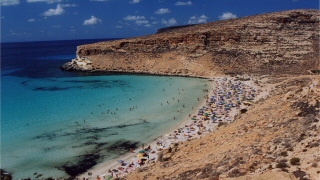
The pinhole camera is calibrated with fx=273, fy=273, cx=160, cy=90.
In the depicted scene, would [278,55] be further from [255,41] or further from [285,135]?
[285,135]

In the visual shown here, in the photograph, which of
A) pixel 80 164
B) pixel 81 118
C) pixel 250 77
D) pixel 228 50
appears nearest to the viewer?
pixel 80 164

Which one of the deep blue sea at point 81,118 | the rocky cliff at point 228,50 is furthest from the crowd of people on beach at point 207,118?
the rocky cliff at point 228,50

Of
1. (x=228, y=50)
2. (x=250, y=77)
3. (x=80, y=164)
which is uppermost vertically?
(x=228, y=50)

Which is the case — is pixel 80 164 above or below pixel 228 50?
below

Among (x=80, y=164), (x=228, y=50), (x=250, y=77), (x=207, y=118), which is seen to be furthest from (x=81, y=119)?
(x=228, y=50)

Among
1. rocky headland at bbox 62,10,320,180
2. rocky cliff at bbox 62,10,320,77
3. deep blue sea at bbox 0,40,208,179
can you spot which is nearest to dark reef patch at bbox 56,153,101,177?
deep blue sea at bbox 0,40,208,179

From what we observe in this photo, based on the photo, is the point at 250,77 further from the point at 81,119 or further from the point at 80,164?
the point at 80,164

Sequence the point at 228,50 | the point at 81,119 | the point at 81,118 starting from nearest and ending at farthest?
the point at 81,119 → the point at 81,118 → the point at 228,50

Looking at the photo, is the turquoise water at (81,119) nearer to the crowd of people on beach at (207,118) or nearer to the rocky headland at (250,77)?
the crowd of people on beach at (207,118)
